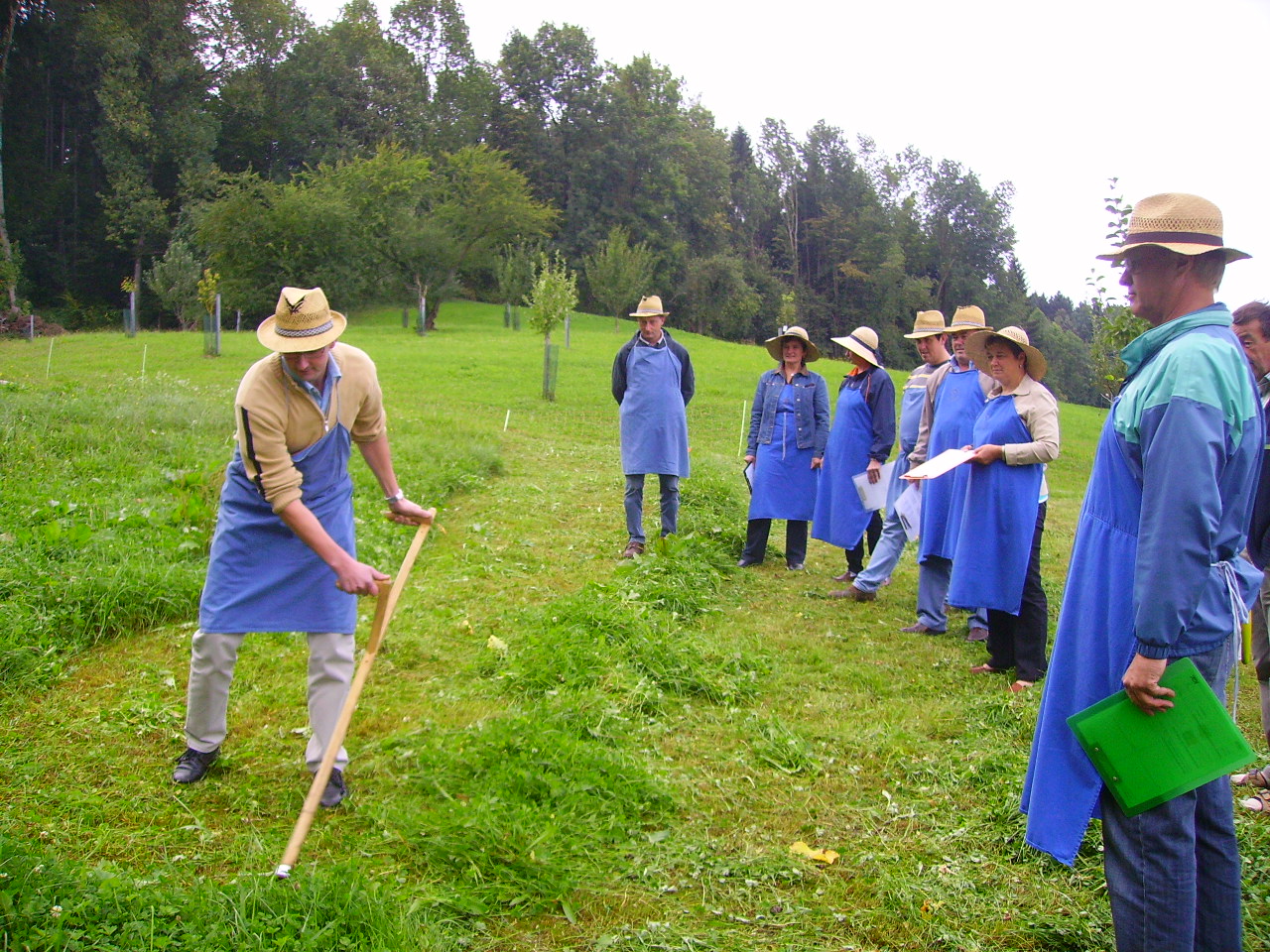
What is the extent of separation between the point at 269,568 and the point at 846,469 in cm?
549

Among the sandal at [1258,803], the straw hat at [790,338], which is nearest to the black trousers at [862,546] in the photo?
the straw hat at [790,338]

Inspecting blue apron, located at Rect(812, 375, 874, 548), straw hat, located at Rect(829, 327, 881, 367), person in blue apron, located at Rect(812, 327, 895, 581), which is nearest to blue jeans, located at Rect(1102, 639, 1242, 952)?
person in blue apron, located at Rect(812, 327, 895, 581)

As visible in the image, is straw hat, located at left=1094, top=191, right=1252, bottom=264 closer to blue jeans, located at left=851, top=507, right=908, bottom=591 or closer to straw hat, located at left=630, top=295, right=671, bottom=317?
blue jeans, located at left=851, top=507, right=908, bottom=591

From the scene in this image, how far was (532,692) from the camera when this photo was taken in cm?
514

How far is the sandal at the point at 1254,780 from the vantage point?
14.1 feet

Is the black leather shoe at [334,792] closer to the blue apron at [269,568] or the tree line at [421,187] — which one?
the blue apron at [269,568]

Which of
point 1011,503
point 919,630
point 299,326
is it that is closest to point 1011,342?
point 1011,503

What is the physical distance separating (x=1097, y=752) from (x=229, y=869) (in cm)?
286

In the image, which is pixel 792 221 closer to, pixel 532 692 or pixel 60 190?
pixel 60 190

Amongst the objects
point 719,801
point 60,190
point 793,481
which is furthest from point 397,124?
point 719,801

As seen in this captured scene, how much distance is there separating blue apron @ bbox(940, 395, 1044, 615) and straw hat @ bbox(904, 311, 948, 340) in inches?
59.8

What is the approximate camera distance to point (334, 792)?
397 centimetres

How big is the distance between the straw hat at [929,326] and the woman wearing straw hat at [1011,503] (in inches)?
57.2

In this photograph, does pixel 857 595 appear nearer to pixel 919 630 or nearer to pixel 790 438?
pixel 919 630
